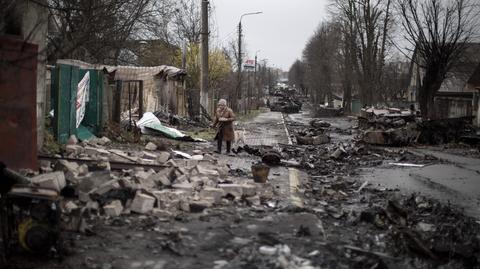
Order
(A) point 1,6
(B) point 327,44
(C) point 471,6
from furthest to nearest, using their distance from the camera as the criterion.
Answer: (B) point 327,44 → (C) point 471,6 → (A) point 1,6

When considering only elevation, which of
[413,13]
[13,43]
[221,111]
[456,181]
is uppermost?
[413,13]

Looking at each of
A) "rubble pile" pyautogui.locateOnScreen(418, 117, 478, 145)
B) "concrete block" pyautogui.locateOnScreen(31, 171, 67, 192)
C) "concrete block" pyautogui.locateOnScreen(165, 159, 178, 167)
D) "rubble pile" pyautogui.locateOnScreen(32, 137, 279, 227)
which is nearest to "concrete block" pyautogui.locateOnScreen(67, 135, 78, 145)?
"rubble pile" pyautogui.locateOnScreen(32, 137, 279, 227)

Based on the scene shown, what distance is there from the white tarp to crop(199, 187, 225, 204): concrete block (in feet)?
21.4

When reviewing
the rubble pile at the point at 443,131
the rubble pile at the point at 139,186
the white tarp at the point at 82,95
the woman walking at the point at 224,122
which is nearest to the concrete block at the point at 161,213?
the rubble pile at the point at 139,186

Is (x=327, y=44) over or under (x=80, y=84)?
over

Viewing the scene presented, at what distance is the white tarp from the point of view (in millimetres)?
13320

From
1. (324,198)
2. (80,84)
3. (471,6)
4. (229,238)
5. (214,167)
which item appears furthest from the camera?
(471,6)

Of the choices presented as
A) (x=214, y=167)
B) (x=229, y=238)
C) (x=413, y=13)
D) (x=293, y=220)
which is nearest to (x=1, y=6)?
(x=229, y=238)

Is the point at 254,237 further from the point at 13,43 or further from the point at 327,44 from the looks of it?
the point at 327,44

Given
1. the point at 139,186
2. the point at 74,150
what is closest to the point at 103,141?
the point at 74,150

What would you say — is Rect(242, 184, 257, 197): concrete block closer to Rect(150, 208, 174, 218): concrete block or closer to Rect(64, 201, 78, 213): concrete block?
Rect(150, 208, 174, 218): concrete block

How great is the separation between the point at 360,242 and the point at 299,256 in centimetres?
121

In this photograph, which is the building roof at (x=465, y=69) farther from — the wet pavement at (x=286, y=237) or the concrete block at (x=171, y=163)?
the wet pavement at (x=286, y=237)

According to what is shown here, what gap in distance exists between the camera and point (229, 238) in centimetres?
593
